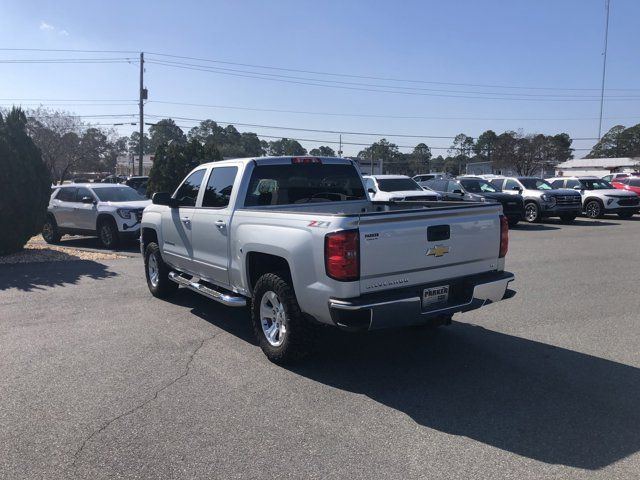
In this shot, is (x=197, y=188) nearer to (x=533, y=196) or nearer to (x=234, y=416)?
(x=234, y=416)

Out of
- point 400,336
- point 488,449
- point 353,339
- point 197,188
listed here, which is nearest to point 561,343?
point 400,336

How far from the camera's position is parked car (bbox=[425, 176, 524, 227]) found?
19422mm

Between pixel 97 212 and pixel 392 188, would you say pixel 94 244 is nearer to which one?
pixel 97 212

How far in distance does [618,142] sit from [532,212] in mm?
100549

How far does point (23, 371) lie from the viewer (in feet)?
17.1

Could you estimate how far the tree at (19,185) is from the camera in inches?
489

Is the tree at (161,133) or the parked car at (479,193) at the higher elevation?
the tree at (161,133)

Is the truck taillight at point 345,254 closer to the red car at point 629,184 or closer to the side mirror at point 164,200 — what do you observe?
the side mirror at point 164,200

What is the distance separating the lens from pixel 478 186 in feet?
70.8

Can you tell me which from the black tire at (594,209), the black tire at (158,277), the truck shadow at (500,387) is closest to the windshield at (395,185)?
the black tire at (594,209)

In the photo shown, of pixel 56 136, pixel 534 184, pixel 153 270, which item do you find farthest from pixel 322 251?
pixel 56 136

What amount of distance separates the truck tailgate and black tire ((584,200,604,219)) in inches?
768

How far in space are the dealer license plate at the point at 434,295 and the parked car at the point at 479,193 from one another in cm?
1397

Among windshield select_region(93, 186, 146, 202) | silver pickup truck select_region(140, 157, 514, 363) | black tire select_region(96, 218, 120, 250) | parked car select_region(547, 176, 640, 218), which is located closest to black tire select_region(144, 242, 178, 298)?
silver pickup truck select_region(140, 157, 514, 363)
